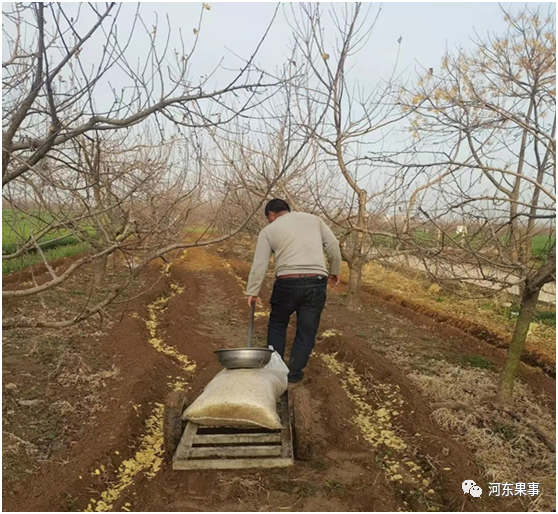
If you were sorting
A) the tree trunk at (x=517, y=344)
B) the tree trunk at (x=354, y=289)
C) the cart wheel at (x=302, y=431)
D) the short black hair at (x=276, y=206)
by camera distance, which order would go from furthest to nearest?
1. the tree trunk at (x=354, y=289)
2. the short black hair at (x=276, y=206)
3. the tree trunk at (x=517, y=344)
4. the cart wheel at (x=302, y=431)

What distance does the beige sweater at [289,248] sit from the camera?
14.9 ft

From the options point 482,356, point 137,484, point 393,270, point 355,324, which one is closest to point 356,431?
point 137,484

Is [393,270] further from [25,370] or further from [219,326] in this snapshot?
[25,370]

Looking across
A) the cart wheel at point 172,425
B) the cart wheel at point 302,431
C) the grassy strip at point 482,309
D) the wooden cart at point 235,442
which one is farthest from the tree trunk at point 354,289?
the cart wheel at point 172,425

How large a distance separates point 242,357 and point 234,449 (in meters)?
0.79

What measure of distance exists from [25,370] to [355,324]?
178 inches

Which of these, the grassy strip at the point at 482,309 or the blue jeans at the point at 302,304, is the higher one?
the blue jeans at the point at 302,304

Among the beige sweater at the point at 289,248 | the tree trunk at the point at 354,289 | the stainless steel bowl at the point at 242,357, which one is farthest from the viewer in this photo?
the tree trunk at the point at 354,289

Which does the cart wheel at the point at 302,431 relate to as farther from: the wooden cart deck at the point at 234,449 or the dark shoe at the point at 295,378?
the dark shoe at the point at 295,378

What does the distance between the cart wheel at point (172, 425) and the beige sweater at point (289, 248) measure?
4.40 ft

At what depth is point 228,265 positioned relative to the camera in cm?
1675

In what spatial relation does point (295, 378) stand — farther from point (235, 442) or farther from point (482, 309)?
point (482, 309)

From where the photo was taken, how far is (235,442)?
3297mm

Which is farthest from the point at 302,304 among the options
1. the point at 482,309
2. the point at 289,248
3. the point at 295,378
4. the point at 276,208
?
the point at 482,309
